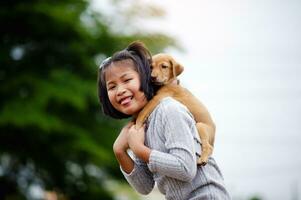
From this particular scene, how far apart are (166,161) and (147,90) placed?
1.13 ft

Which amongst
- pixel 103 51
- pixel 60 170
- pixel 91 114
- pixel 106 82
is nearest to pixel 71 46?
pixel 103 51

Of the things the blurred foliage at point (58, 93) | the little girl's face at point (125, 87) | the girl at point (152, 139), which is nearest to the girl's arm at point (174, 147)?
the girl at point (152, 139)

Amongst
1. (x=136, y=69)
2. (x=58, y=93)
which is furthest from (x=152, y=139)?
(x=58, y=93)

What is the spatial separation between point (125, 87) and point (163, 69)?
0.19 metres

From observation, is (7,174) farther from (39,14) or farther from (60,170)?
(39,14)

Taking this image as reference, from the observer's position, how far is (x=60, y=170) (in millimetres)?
12133

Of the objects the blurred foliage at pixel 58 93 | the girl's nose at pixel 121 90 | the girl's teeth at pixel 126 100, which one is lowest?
the blurred foliage at pixel 58 93

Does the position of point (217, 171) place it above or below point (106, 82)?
below

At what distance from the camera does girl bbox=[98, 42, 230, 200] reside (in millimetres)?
2133

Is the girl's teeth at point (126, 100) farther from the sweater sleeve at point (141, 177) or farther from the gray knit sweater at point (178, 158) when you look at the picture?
the sweater sleeve at point (141, 177)

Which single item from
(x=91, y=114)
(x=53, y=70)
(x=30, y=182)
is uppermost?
(x=53, y=70)

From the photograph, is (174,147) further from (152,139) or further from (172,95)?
(172,95)

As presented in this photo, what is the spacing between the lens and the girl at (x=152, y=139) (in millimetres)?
2133

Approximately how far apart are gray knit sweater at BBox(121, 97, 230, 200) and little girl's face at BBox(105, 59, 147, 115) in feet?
0.29
